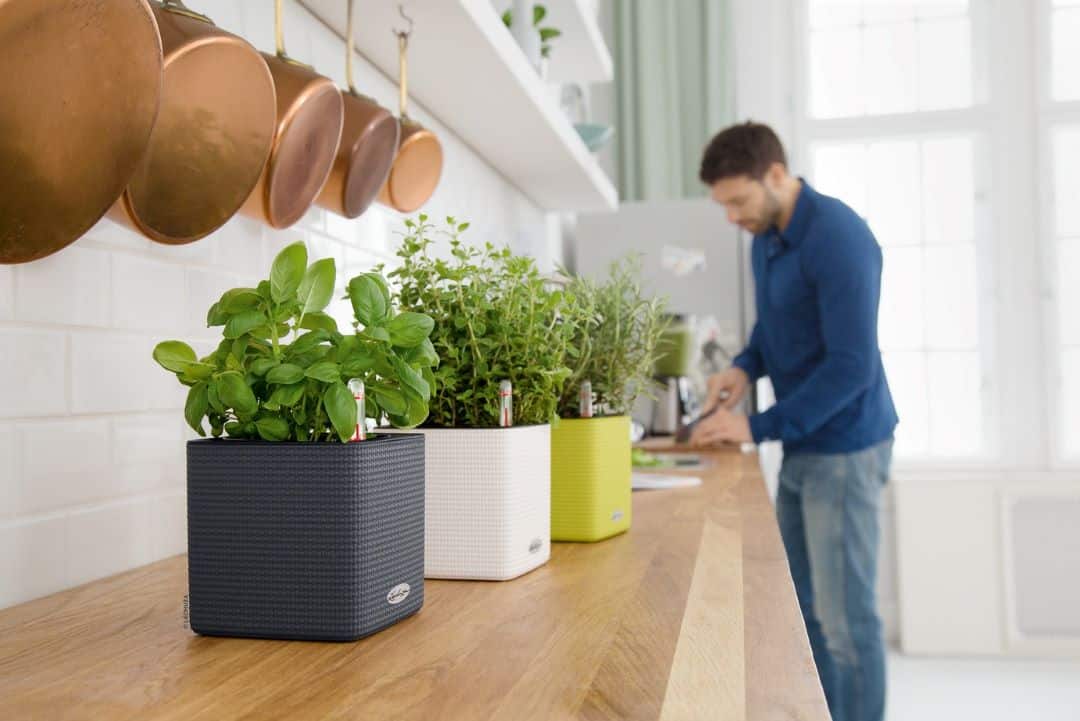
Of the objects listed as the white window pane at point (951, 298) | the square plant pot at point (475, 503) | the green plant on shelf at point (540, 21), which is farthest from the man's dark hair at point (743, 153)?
the white window pane at point (951, 298)

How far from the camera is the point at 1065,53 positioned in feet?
12.4

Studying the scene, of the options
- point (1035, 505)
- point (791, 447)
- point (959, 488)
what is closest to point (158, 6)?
point (791, 447)

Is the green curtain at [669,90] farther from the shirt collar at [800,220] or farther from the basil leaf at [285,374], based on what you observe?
the basil leaf at [285,374]

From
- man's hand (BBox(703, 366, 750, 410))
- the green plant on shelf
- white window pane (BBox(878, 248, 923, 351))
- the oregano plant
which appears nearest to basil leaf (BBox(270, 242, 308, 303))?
the oregano plant

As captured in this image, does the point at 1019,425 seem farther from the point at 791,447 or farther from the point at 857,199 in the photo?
the point at 791,447

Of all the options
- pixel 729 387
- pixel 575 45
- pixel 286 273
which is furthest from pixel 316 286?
pixel 729 387

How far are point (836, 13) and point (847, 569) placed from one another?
2740 mm

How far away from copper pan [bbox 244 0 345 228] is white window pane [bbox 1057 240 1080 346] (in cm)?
350

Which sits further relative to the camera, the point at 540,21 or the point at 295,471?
the point at 540,21

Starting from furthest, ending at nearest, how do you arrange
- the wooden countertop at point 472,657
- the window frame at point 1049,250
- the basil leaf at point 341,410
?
the window frame at point 1049,250
the basil leaf at point 341,410
the wooden countertop at point 472,657

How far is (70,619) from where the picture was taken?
0.73 m

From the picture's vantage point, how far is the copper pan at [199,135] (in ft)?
2.68

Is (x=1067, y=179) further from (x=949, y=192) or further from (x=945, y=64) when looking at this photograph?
(x=945, y=64)

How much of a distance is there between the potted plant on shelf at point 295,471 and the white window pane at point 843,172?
365 centimetres
